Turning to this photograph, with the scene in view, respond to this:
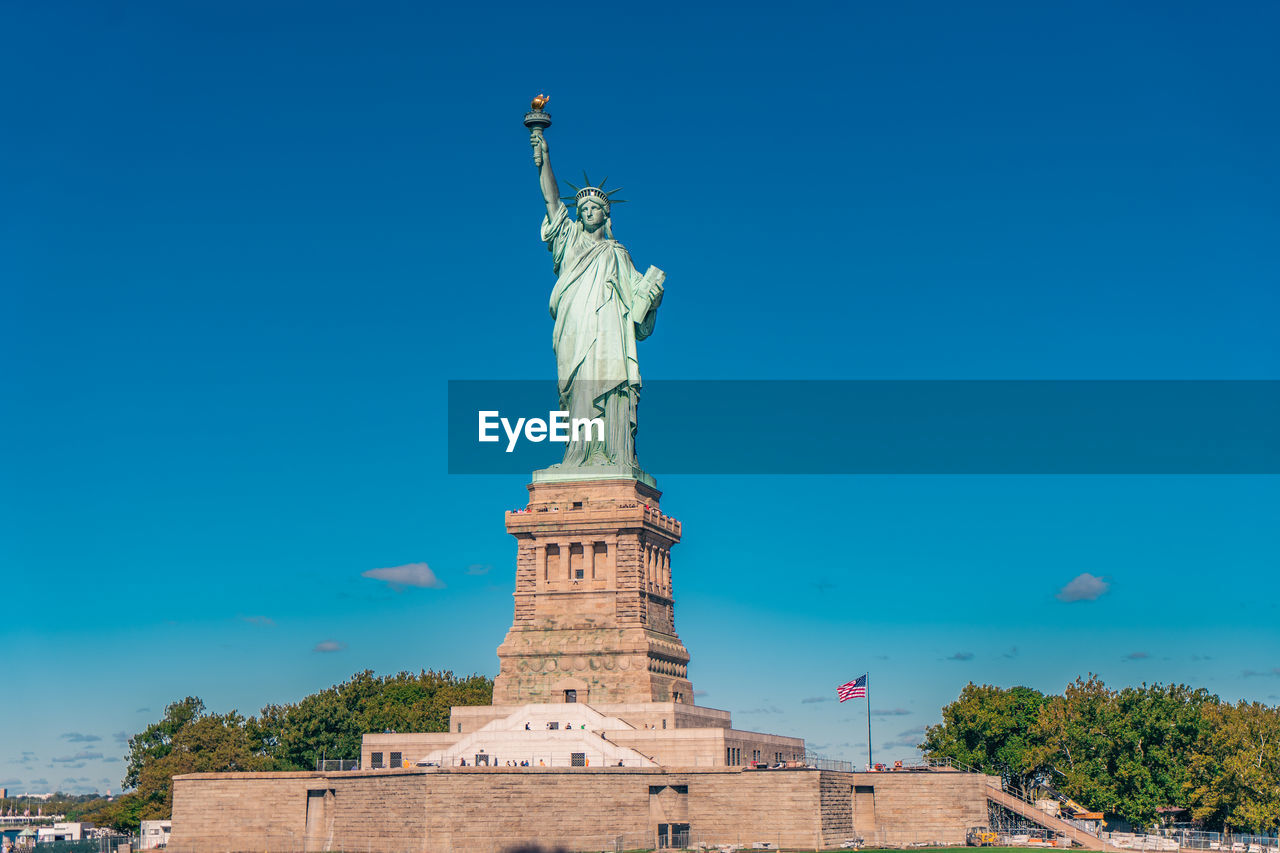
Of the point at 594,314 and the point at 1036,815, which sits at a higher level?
the point at 594,314

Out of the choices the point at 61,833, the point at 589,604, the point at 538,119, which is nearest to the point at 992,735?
the point at 589,604

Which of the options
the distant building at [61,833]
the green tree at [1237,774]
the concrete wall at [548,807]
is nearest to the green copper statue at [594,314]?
the concrete wall at [548,807]

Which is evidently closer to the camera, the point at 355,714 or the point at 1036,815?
the point at 1036,815

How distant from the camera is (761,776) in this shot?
5856 centimetres

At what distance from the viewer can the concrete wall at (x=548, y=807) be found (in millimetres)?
56094

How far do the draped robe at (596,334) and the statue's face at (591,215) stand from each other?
0.50 meters

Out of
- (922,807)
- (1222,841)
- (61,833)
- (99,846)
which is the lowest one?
(61,833)

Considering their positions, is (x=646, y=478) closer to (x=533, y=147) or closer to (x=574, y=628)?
(x=574, y=628)

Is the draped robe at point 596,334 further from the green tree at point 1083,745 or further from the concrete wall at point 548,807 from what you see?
the green tree at point 1083,745

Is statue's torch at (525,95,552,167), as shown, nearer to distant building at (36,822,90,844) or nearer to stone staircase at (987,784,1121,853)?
stone staircase at (987,784,1121,853)

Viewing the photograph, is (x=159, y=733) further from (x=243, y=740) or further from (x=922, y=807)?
(x=922, y=807)

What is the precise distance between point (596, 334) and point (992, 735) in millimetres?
29755

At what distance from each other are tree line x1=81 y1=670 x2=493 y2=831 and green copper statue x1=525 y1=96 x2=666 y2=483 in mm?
19565

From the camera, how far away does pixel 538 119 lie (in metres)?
74.9
